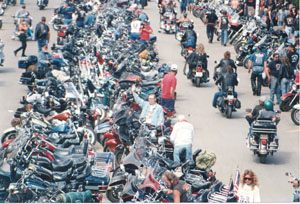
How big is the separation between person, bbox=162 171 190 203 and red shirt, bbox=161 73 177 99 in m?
8.87

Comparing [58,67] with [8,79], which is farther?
[8,79]

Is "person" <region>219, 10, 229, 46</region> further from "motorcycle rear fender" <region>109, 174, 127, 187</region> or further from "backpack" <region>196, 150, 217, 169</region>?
"motorcycle rear fender" <region>109, 174, 127, 187</region>

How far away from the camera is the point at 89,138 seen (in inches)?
878

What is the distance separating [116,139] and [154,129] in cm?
97

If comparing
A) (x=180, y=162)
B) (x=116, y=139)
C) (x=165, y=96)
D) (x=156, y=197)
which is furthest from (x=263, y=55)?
(x=156, y=197)

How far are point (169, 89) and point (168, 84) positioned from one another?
0.50ft

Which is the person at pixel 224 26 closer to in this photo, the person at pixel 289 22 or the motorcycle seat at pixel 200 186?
the person at pixel 289 22

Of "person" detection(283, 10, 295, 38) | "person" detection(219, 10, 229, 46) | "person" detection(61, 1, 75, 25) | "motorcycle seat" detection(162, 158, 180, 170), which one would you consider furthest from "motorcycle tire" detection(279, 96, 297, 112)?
"person" detection(61, 1, 75, 25)

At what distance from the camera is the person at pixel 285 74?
2687 cm

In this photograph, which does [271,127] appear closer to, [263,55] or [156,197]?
[156,197]

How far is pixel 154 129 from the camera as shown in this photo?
67.9 ft

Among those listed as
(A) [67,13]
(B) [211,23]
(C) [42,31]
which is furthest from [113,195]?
(A) [67,13]

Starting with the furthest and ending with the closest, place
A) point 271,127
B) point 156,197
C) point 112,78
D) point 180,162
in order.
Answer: point 112,78 < point 271,127 < point 180,162 < point 156,197

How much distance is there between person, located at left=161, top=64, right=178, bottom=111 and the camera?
24.9m
